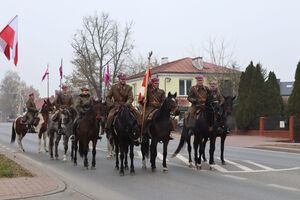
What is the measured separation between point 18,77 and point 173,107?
136166 millimetres

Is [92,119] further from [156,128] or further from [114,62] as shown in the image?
[114,62]

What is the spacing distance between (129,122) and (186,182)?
89.4 inches

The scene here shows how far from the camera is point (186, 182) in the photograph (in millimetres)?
9672

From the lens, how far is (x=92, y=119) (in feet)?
40.6

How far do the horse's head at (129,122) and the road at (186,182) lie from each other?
42.3 inches

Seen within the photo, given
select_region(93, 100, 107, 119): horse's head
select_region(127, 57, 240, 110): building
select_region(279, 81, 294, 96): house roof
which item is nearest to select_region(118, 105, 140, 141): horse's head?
select_region(93, 100, 107, 119): horse's head

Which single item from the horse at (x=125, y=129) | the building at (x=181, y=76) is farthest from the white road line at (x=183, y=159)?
the building at (x=181, y=76)

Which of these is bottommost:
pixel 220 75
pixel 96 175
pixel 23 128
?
pixel 96 175

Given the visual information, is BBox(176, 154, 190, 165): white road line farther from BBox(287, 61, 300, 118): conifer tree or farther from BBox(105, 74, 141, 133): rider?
BBox(287, 61, 300, 118): conifer tree

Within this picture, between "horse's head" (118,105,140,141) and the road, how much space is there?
3.53 ft

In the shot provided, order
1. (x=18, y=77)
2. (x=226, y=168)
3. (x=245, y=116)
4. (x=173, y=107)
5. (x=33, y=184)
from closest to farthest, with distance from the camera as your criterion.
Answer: (x=33, y=184)
(x=173, y=107)
(x=226, y=168)
(x=245, y=116)
(x=18, y=77)

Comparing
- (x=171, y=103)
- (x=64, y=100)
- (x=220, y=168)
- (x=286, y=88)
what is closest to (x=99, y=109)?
(x=171, y=103)

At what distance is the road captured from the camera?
8.18m

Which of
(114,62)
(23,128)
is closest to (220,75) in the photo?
(114,62)
